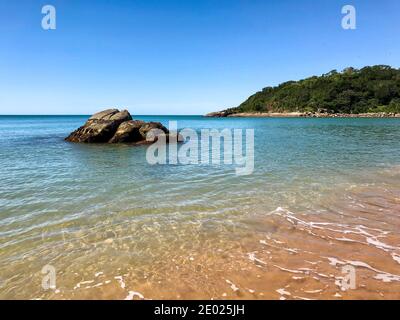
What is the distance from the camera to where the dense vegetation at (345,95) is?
385ft

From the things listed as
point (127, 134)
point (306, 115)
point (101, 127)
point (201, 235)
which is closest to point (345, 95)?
point (306, 115)

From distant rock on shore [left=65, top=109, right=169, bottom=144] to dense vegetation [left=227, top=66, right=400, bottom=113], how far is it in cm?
11019

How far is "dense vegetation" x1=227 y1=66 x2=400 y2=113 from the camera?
4619 inches

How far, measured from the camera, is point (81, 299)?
4.39 m

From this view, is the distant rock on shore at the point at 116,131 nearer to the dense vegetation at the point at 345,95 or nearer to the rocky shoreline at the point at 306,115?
the rocky shoreline at the point at 306,115

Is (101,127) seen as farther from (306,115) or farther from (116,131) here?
(306,115)

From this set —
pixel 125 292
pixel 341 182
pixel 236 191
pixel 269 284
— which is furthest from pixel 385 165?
pixel 125 292

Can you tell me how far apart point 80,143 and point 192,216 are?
22520 millimetres

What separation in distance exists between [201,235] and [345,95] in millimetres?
140301

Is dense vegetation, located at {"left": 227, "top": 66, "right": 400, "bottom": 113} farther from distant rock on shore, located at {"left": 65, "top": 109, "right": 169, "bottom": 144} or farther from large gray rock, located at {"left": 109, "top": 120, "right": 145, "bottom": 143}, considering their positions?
large gray rock, located at {"left": 109, "top": 120, "right": 145, "bottom": 143}

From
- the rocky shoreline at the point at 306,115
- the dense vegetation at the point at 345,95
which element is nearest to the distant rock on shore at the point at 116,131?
the rocky shoreline at the point at 306,115

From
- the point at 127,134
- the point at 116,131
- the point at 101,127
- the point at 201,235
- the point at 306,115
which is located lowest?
the point at 201,235

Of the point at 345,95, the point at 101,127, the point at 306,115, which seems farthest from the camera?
the point at 345,95

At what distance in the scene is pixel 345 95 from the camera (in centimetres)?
12544
